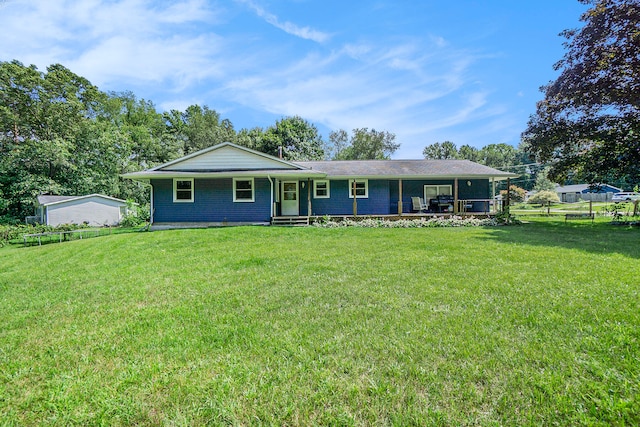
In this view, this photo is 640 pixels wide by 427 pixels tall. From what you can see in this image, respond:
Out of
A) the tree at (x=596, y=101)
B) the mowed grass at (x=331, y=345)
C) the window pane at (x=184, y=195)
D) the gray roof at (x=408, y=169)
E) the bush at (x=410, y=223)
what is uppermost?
the tree at (x=596, y=101)

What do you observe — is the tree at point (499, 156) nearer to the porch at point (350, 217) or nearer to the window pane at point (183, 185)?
the porch at point (350, 217)

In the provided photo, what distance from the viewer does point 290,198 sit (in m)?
15.6

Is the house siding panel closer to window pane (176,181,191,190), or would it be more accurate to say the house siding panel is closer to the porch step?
the porch step

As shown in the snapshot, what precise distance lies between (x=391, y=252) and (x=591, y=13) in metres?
15.6

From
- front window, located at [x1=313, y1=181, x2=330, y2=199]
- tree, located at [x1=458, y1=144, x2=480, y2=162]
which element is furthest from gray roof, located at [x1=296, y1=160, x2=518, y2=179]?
tree, located at [x1=458, y1=144, x2=480, y2=162]

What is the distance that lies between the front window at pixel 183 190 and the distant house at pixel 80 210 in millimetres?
12718

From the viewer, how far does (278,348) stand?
2705mm

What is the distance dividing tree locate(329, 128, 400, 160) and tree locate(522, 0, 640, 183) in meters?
24.2

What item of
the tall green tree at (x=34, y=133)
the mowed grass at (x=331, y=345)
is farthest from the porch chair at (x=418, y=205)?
the tall green tree at (x=34, y=133)

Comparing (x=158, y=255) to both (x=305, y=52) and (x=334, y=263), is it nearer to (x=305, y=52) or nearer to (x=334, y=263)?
(x=334, y=263)

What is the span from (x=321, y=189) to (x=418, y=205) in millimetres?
5342

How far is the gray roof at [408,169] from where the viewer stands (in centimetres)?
1491

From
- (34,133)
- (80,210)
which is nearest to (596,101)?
(80,210)

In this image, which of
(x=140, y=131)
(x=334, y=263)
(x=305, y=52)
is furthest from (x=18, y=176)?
(x=334, y=263)
